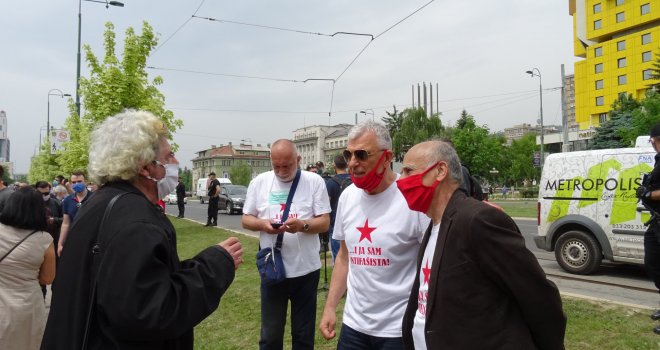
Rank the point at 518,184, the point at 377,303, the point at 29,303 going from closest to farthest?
the point at 377,303 → the point at 29,303 → the point at 518,184

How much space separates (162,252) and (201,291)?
8.6 inches

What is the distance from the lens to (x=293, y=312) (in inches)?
149

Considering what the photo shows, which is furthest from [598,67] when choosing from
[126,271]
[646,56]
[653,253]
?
[126,271]

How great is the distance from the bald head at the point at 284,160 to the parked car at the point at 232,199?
874 inches

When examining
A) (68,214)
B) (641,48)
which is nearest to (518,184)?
(641,48)

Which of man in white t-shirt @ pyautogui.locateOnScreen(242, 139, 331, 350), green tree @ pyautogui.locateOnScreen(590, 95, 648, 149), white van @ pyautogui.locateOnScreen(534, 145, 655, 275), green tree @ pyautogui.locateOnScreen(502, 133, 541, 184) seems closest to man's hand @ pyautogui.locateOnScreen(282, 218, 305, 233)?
man in white t-shirt @ pyautogui.locateOnScreen(242, 139, 331, 350)

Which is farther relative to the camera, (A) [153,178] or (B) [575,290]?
(B) [575,290]

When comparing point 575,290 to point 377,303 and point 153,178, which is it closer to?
point 377,303

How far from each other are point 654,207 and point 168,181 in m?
4.78

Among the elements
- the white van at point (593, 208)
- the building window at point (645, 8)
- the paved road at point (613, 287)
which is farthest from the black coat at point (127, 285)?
the building window at point (645, 8)

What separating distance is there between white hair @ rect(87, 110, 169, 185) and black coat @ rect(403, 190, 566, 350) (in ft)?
4.36

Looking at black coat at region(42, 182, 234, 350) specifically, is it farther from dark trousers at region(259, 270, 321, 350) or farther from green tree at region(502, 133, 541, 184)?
green tree at region(502, 133, 541, 184)

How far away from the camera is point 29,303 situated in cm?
366

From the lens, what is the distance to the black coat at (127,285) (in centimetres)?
166
